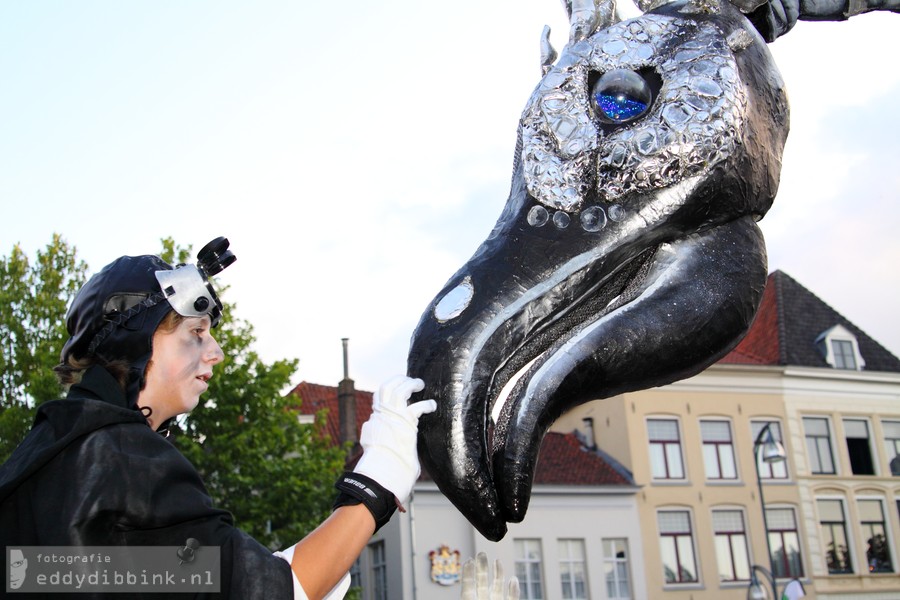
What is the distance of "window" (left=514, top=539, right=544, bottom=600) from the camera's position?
942 inches

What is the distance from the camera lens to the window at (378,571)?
80.7 ft

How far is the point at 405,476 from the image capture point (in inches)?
68.8

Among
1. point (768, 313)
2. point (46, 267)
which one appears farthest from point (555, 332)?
point (768, 313)

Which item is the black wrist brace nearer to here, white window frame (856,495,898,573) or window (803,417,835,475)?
window (803,417,835,475)

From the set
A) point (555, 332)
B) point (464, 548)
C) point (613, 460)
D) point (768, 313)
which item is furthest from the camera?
point (768, 313)

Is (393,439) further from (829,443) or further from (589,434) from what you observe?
(829,443)

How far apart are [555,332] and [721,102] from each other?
495 millimetres

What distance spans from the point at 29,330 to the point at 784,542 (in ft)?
62.0

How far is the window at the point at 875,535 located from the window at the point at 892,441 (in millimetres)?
1301

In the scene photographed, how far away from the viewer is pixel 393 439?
171 centimetres

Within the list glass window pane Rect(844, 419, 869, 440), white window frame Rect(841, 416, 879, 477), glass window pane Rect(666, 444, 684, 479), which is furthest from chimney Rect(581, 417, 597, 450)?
glass window pane Rect(844, 419, 869, 440)

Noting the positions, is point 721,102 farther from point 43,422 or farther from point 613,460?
point 613,460

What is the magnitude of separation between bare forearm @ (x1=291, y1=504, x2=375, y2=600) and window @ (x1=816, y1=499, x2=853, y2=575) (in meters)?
26.9

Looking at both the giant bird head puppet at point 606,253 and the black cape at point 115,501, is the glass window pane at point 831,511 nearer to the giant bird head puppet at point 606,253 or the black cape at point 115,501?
the giant bird head puppet at point 606,253
